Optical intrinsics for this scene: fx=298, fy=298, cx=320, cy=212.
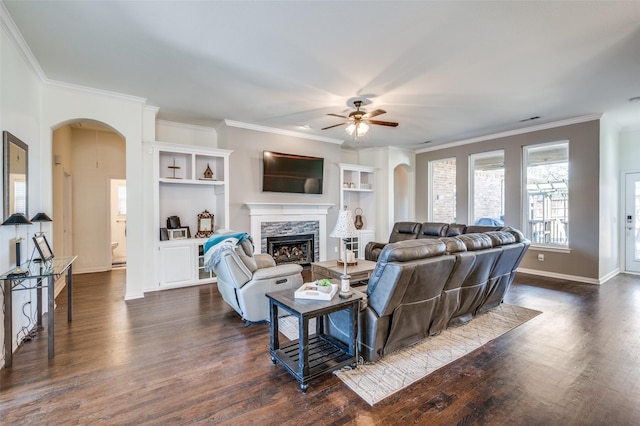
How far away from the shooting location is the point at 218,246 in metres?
3.25

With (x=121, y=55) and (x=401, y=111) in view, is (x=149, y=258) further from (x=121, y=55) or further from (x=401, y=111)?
(x=401, y=111)

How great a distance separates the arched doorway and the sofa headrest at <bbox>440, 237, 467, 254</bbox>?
6.11 metres

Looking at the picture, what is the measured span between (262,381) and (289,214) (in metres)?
3.96

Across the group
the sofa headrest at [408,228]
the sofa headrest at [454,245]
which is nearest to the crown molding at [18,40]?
the sofa headrest at [454,245]

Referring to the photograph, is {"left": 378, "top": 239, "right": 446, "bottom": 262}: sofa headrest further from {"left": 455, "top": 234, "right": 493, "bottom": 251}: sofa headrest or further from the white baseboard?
the white baseboard

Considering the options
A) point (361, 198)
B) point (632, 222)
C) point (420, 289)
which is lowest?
point (420, 289)

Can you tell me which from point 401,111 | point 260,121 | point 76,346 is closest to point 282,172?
point 260,121

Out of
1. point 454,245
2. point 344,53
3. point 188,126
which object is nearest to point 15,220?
point 344,53

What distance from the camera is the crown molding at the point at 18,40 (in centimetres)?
244

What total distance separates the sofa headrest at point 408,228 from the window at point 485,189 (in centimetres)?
168

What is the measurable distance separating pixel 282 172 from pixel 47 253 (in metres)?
3.64

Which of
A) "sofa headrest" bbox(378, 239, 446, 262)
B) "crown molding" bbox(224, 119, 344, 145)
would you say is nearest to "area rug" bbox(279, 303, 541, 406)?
"sofa headrest" bbox(378, 239, 446, 262)

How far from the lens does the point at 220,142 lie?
18.6 ft

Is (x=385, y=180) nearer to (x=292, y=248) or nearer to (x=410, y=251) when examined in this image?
(x=292, y=248)
